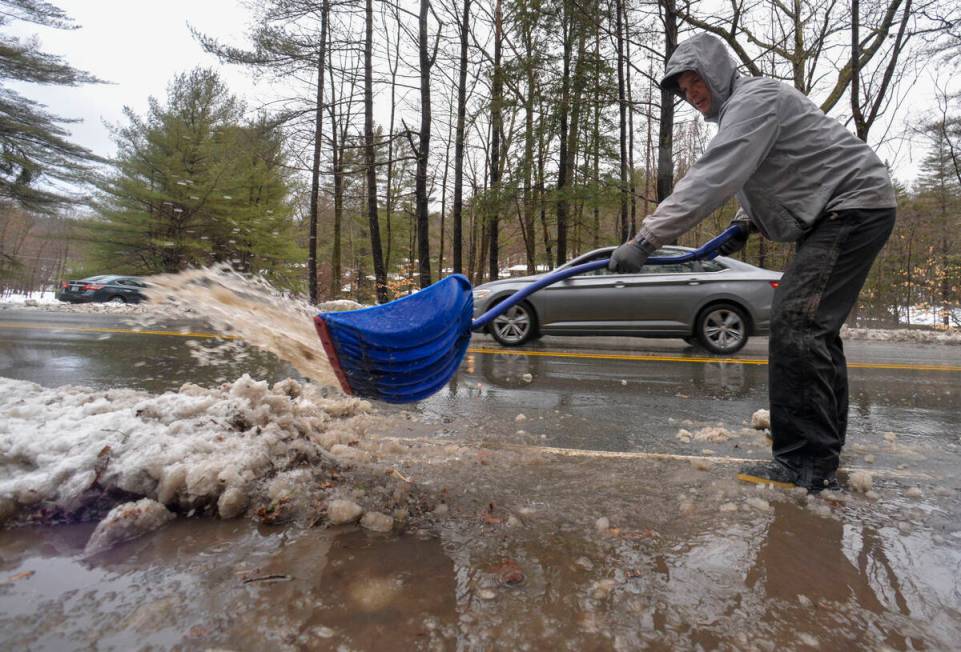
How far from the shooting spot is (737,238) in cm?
279

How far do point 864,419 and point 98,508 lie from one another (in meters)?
4.39

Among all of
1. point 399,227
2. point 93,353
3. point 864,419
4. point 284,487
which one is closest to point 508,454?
point 284,487

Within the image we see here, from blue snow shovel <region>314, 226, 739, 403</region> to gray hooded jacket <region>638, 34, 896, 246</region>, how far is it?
535mm

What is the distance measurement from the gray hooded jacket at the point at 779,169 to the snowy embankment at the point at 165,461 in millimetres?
1771

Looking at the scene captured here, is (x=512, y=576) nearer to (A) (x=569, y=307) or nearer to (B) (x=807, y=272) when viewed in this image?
(B) (x=807, y=272)

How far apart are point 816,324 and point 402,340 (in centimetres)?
175

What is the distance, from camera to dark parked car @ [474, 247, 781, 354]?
7312 mm

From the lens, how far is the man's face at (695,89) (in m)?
2.38

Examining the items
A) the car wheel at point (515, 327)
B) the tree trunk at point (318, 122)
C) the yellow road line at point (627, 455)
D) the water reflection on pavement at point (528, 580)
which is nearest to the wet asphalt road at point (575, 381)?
the yellow road line at point (627, 455)

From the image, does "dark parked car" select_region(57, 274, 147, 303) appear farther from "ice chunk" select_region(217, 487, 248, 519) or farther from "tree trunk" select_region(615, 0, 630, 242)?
"ice chunk" select_region(217, 487, 248, 519)

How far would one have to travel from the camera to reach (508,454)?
2.67 metres

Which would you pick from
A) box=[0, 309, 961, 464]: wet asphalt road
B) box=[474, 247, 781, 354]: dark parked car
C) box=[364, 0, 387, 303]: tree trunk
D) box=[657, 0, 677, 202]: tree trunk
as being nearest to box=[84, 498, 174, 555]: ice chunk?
box=[0, 309, 961, 464]: wet asphalt road

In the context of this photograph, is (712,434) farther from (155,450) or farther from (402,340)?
(155,450)

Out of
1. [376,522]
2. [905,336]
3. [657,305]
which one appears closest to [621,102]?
[657,305]
